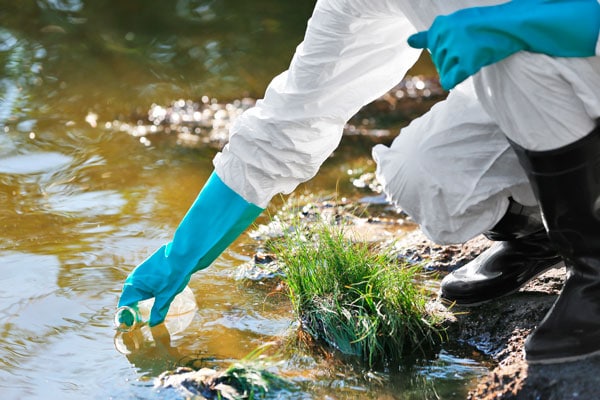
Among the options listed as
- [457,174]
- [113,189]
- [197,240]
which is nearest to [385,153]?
[457,174]

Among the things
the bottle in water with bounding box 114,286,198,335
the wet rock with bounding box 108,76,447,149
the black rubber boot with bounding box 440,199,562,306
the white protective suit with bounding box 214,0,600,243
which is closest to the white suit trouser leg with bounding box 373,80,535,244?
the white protective suit with bounding box 214,0,600,243

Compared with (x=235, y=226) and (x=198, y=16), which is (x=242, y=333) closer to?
(x=235, y=226)

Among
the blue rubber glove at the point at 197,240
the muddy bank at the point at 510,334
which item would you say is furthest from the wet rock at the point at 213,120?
the blue rubber glove at the point at 197,240

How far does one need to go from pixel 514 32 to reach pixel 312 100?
0.60m

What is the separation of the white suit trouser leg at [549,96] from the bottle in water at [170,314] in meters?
1.20

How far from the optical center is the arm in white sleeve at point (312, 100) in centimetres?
244

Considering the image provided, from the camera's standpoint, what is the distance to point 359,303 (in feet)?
8.83

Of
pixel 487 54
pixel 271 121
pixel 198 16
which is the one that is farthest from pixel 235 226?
pixel 198 16

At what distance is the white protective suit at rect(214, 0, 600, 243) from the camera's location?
2434mm

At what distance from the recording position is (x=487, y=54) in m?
2.08

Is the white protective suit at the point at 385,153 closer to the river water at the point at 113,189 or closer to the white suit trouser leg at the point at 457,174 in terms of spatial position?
the white suit trouser leg at the point at 457,174

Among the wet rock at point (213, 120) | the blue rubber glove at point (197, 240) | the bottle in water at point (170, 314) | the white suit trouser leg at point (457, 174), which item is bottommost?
the wet rock at point (213, 120)

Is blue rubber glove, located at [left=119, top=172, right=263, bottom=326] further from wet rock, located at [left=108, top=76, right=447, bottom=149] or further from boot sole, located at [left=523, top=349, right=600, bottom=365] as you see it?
wet rock, located at [left=108, top=76, right=447, bottom=149]

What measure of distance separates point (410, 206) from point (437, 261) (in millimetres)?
808
